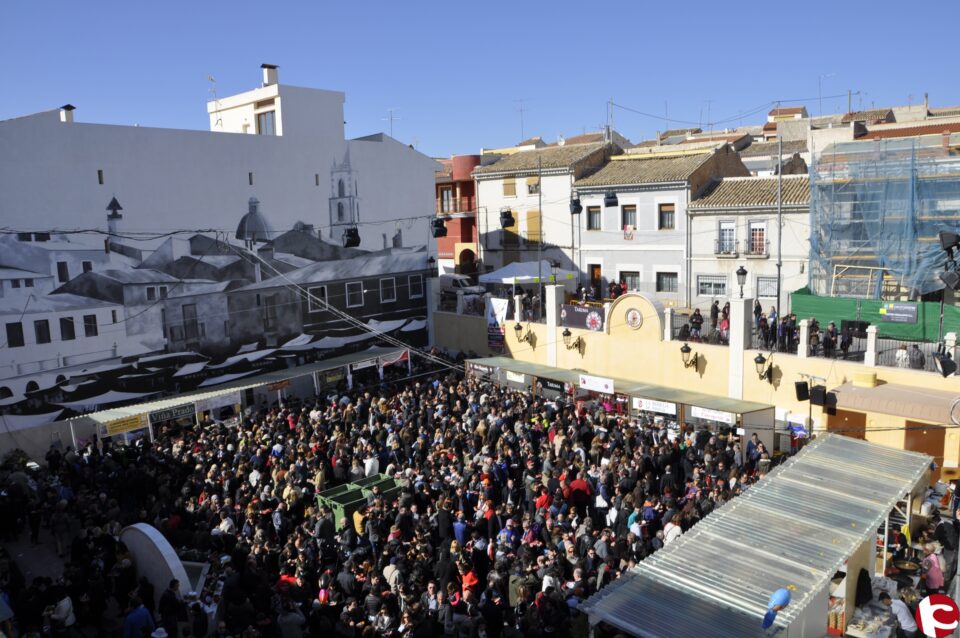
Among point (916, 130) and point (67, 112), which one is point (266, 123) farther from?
point (916, 130)

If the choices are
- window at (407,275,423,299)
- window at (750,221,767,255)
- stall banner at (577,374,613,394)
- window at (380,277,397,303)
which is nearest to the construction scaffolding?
window at (750,221,767,255)

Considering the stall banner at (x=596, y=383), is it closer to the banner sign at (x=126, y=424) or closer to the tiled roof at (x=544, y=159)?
the banner sign at (x=126, y=424)

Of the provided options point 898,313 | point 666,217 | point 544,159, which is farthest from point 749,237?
point 544,159

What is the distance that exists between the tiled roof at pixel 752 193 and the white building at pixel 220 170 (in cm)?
1106

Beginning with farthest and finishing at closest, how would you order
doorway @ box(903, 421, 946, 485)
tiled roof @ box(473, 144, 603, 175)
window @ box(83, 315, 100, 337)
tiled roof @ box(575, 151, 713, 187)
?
tiled roof @ box(473, 144, 603, 175) < tiled roof @ box(575, 151, 713, 187) < window @ box(83, 315, 100, 337) < doorway @ box(903, 421, 946, 485)

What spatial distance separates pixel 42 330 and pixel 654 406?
16252 mm

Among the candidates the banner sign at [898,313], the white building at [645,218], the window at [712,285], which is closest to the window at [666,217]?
the white building at [645,218]

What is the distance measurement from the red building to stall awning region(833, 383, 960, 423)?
22087 mm

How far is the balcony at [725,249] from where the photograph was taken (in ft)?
87.4

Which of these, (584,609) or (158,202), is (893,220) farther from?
(158,202)

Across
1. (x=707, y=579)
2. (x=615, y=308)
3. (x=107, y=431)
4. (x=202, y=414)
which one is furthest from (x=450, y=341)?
(x=707, y=579)

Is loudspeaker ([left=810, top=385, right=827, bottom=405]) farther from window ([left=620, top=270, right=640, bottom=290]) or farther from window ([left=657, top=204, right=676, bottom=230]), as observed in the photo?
window ([left=620, top=270, right=640, bottom=290])

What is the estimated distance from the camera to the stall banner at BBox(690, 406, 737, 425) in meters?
16.0

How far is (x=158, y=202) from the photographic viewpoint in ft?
74.9
